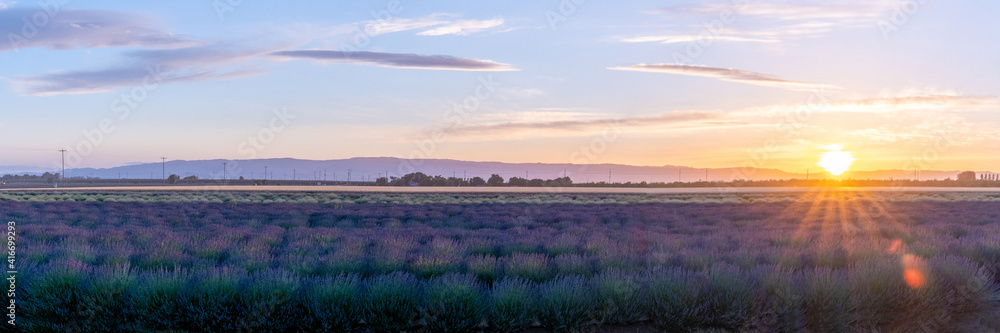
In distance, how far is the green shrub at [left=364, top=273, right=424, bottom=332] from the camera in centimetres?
714

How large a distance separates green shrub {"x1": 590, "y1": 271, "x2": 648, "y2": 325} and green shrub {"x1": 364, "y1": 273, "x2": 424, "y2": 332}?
1.94 m

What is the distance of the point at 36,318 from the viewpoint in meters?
7.23

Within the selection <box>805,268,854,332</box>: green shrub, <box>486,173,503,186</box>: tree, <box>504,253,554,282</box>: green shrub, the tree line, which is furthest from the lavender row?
<box>486,173,503,186</box>: tree

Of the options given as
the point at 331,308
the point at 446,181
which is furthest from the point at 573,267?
the point at 446,181

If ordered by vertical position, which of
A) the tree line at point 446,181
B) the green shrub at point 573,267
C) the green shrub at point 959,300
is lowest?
the green shrub at point 959,300

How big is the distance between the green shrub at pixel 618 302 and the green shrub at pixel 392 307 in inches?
76.3

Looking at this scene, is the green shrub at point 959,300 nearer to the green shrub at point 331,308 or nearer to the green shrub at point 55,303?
the green shrub at point 331,308

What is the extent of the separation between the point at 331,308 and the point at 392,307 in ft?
2.03

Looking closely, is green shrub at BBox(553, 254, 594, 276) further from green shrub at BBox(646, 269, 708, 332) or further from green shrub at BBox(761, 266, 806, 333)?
green shrub at BBox(761, 266, 806, 333)

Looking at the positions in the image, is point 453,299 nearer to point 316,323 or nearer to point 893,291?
point 316,323

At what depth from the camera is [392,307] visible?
7.20 m

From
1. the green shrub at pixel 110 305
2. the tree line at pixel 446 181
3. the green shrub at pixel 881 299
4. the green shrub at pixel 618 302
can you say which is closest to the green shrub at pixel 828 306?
the green shrub at pixel 881 299

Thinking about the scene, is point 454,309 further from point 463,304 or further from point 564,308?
point 564,308

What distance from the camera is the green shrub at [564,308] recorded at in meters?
7.24
